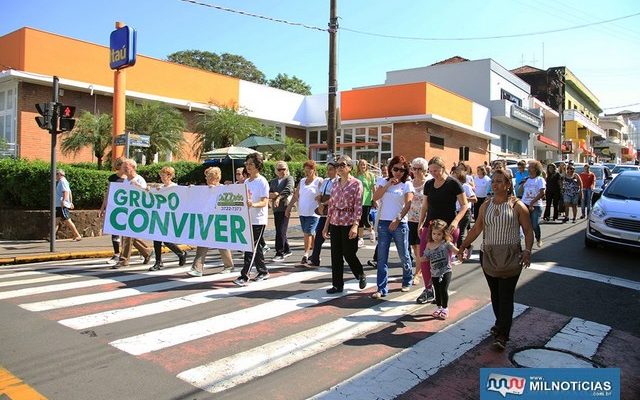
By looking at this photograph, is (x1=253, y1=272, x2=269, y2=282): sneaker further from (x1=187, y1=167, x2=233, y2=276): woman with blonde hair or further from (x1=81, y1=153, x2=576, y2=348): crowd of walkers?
(x1=187, y1=167, x2=233, y2=276): woman with blonde hair

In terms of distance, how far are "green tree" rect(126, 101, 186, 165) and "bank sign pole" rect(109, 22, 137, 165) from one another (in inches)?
89.4

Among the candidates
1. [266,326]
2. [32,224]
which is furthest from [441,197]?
[32,224]

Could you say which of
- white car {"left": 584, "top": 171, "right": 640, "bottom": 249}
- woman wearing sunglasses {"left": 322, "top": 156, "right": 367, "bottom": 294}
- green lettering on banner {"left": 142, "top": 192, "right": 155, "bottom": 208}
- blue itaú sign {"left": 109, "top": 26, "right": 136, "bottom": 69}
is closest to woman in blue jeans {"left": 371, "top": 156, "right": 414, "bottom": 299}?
woman wearing sunglasses {"left": 322, "top": 156, "right": 367, "bottom": 294}

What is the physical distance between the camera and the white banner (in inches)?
305

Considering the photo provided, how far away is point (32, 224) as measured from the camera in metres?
13.0

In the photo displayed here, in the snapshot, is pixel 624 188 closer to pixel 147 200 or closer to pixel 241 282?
pixel 241 282

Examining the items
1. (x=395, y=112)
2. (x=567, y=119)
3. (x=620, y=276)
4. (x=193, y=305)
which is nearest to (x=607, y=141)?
(x=567, y=119)

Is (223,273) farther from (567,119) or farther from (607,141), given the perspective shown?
(607,141)

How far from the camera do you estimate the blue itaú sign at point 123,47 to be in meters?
15.9

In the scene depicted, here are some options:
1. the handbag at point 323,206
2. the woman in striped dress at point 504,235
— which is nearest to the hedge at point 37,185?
the handbag at point 323,206

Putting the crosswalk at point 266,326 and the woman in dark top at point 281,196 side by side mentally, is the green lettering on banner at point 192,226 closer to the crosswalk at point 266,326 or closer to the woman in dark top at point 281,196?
the crosswalk at point 266,326

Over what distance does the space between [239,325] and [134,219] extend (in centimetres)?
438

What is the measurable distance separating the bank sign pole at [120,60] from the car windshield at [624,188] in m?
13.9

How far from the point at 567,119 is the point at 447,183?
59002 mm
